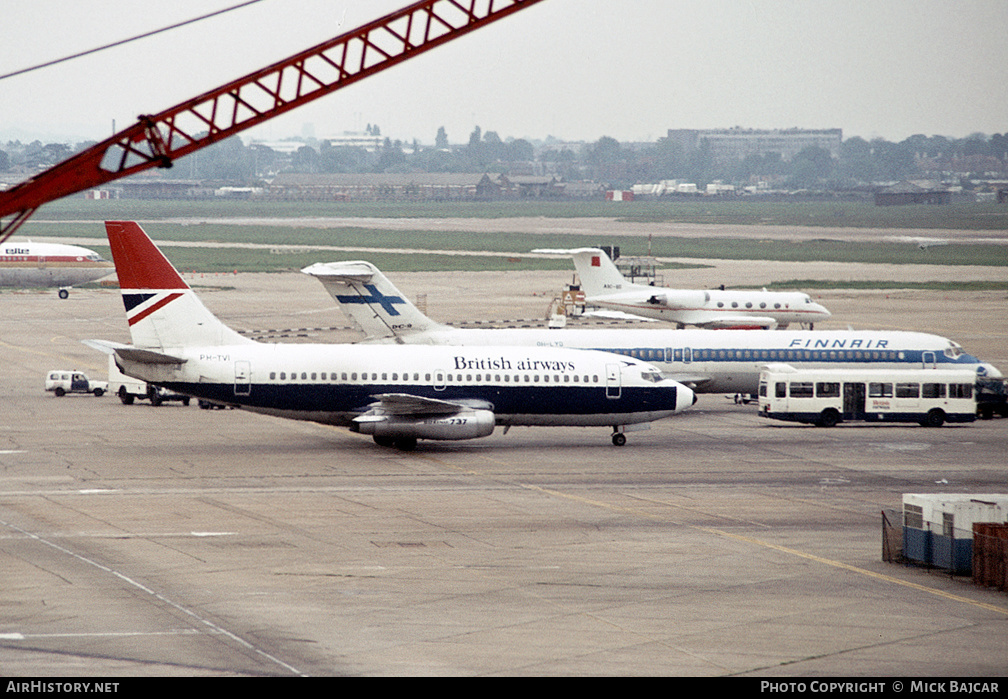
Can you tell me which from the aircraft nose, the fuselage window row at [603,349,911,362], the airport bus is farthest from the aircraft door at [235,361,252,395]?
the airport bus

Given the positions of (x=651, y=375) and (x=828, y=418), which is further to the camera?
(x=828, y=418)

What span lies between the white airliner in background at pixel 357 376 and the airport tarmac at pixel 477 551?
1.72m

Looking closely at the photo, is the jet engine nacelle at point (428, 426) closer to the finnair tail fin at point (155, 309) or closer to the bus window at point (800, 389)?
the finnair tail fin at point (155, 309)

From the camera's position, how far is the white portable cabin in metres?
35.8

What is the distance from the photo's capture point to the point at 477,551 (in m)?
37.4

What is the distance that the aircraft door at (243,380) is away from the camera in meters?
53.7

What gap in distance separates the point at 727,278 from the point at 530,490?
102m

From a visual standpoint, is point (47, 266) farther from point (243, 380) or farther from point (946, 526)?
point (946, 526)

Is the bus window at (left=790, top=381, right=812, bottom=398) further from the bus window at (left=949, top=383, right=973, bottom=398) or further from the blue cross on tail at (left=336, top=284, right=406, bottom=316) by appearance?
the blue cross on tail at (left=336, top=284, right=406, bottom=316)

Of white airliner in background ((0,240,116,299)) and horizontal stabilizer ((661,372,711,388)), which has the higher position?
white airliner in background ((0,240,116,299))

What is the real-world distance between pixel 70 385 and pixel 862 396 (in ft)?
136

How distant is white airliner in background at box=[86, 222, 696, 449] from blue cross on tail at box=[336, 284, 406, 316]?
34.4ft

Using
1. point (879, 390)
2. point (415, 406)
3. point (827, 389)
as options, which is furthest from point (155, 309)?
point (879, 390)

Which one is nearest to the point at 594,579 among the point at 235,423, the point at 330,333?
the point at 235,423
